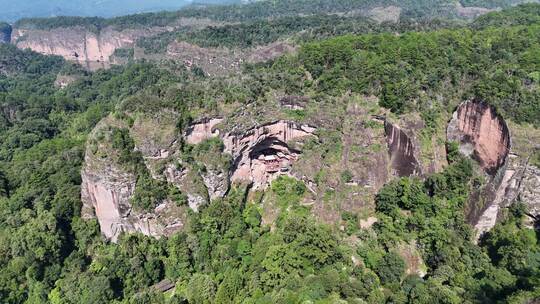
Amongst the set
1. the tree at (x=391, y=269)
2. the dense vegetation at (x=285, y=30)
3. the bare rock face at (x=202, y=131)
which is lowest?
the tree at (x=391, y=269)

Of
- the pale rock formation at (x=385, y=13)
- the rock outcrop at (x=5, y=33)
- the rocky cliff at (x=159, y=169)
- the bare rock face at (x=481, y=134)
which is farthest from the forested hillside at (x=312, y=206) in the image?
the rock outcrop at (x=5, y=33)

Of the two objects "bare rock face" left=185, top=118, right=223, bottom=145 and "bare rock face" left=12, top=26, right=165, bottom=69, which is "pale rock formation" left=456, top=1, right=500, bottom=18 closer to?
"bare rock face" left=12, top=26, right=165, bottom=69

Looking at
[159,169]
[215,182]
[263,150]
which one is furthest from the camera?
[263,150]

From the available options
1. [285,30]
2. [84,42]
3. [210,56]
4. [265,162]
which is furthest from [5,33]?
[265,162]

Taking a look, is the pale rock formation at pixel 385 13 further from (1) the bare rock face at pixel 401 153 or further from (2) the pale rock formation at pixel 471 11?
(1) the bare rock face at pixel 401 153

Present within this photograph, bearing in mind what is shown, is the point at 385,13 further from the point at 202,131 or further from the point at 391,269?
the point at 391,269

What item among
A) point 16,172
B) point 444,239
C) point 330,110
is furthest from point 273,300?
point 16,172
